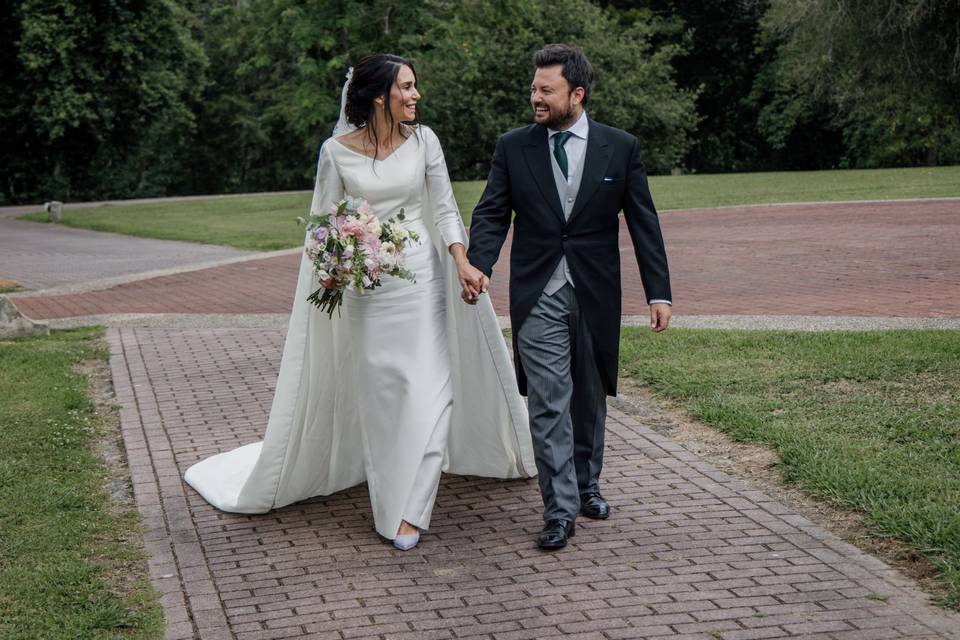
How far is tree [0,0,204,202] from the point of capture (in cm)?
3816

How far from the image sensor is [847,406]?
6.98m

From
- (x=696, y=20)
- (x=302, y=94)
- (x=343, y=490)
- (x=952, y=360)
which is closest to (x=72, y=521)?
(x=343, y=490)

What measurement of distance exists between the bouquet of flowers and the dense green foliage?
22.4 meters

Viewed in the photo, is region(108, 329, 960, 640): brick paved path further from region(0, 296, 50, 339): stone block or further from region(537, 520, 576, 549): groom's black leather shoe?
region(0, 296, 50, 339): stone block

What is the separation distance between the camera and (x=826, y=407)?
700 cm

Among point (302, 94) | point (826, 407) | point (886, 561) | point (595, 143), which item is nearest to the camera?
point (886, 561)

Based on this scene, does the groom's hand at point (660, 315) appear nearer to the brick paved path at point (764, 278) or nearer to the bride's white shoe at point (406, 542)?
the bride's white shoe at point (406, 542)

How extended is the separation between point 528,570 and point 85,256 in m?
16.5

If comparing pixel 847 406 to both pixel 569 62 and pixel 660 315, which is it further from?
pixel 569 62

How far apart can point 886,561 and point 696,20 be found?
4649 cm

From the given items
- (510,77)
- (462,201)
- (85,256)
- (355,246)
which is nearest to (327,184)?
(355,246)

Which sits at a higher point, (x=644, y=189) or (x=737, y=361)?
(x=644, y=189)

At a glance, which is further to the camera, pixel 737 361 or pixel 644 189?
pixel 737 361

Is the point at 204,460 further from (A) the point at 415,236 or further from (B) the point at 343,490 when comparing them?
(A) the point at 415,236
